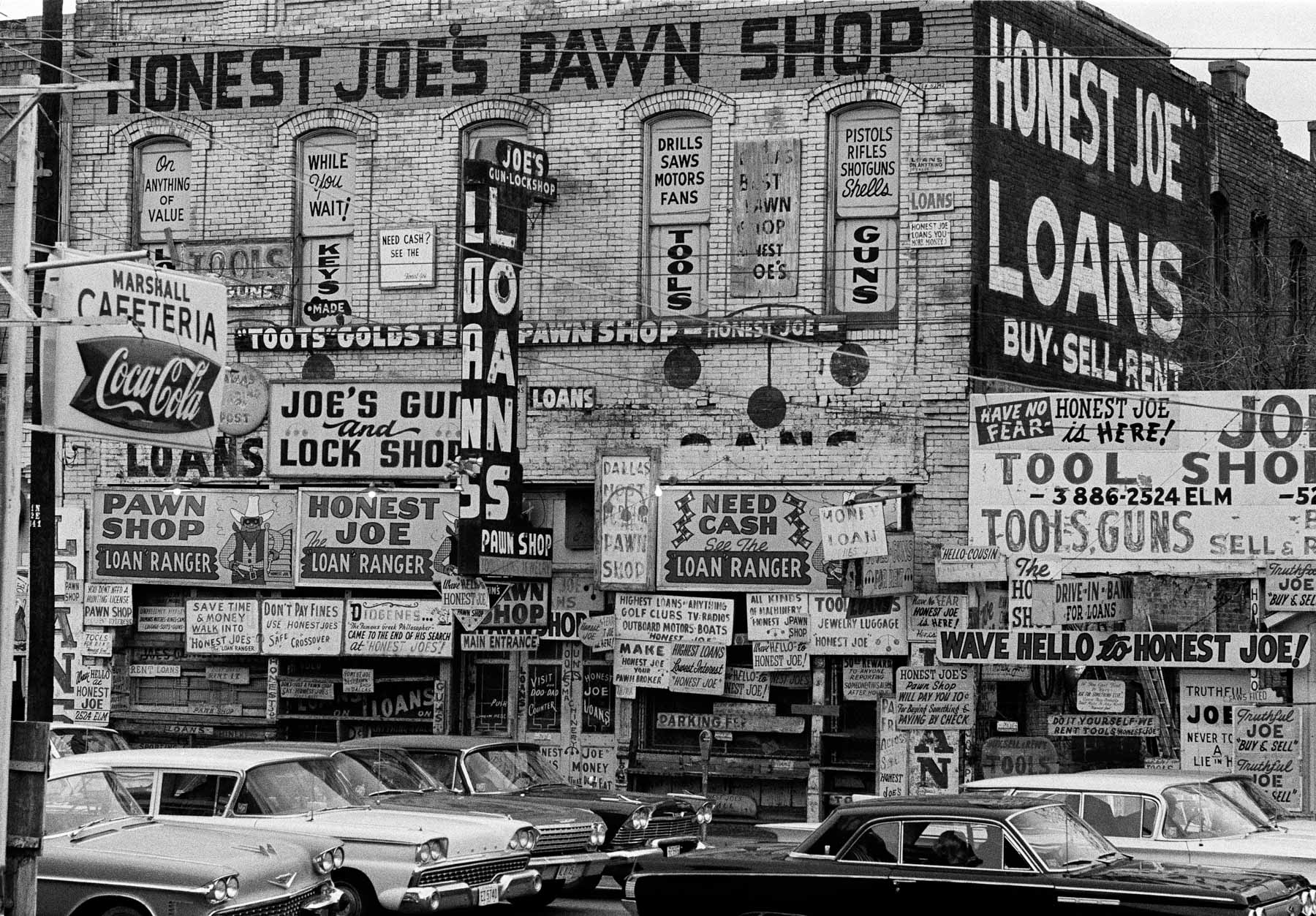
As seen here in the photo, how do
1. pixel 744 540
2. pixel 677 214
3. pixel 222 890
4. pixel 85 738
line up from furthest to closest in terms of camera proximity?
1. pixel 677 214
2. pixel 744 540
3. pixel 85 738
4. pixel 222 890

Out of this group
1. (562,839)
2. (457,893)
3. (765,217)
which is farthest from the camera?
(765,217)

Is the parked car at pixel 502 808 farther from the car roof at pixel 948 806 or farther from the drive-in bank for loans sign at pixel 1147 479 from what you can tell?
the drive-in bank for loans sign at pixel 1147 479

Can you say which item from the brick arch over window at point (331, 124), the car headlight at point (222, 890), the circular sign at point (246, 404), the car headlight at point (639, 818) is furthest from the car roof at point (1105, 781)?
the brick arch over window at point (331, 124)

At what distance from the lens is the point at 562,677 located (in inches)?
955

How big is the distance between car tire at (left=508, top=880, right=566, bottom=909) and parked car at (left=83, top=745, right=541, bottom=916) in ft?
1.97

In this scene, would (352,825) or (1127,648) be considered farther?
(1127,648)

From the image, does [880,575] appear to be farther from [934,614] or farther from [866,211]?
[866,211]

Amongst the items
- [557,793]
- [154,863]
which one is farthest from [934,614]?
[154,863]

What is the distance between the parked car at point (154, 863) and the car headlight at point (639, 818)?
3.58m

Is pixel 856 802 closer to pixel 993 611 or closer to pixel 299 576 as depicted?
pixel 993 611

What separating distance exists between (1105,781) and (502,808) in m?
4.72

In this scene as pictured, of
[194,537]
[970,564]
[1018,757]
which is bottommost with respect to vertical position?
[1018,757]

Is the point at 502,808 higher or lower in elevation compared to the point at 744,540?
lower

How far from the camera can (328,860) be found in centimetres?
1380
